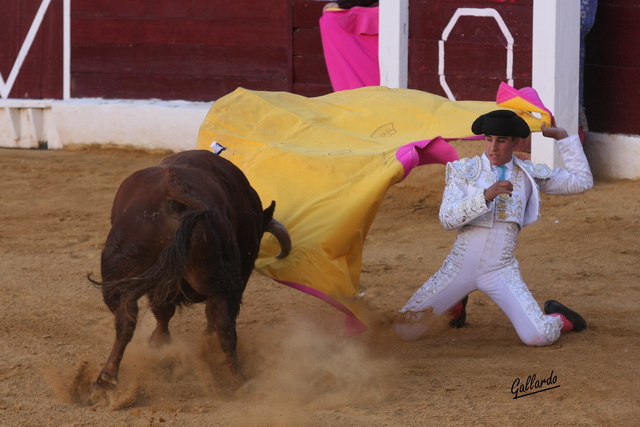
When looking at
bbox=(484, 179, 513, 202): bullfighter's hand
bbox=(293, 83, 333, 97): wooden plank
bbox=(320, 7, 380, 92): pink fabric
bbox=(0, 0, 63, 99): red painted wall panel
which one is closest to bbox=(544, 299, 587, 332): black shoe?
bbox=(484, 179, 513, 202): bullfighter's hand

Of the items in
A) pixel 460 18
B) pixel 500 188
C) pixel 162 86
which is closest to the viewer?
pixel 500 188

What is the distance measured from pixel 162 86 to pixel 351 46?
1.92m

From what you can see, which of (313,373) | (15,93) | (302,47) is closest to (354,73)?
(302,47)

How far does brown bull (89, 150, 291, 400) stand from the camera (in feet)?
9.78

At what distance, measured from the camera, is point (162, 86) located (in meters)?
8.55

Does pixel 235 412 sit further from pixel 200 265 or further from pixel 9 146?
pixel 9 146

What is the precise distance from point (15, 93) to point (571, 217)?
5014mm

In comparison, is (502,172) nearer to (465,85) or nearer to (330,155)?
(330,155)

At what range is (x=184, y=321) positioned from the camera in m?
4.23

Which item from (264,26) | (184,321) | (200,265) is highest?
(264,26)

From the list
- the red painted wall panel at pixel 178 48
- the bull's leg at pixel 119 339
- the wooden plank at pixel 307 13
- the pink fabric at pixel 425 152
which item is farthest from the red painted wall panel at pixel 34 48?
the bull's leg at pixel 119 339

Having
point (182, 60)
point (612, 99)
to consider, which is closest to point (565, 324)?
point (612, 99)

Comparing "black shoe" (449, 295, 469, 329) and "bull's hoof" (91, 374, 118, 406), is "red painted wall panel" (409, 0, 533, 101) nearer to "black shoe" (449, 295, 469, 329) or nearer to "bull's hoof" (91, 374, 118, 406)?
"black shoe" (449, 295, 469, 329)

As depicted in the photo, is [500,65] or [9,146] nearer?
Result: [500,65]
